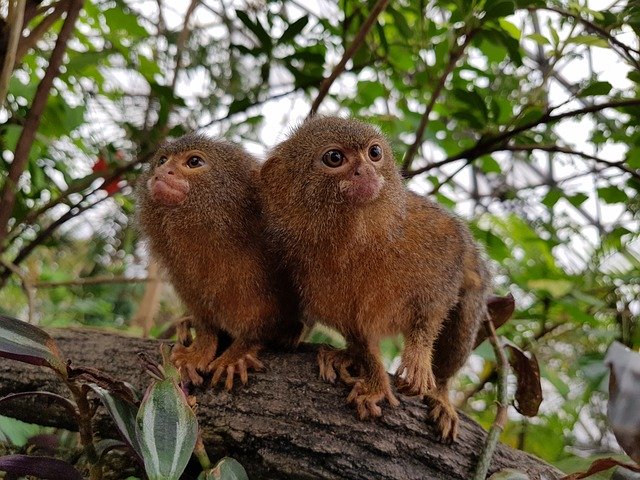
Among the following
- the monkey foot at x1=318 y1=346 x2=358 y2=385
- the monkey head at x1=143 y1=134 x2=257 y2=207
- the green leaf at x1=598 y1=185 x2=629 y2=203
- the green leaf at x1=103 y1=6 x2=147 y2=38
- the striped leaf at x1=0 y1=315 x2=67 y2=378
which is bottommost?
the striped leaf at x1=0 y1=315 x2=67 y2=378

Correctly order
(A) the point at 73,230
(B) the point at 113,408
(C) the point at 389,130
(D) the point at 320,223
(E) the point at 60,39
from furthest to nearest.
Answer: (A) the point at 73,230 < (C) the point at 389,130 < (E) the point at 60,39 < (D) the point at 320,223 < (B) the point at 113,408

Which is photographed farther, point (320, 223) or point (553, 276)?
point (553, 276)

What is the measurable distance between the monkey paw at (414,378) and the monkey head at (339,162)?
0.45m

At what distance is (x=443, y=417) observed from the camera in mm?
1656

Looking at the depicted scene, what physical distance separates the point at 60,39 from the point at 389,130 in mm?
1301

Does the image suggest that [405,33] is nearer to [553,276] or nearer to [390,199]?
[390,199]

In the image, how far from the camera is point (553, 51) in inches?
82.6

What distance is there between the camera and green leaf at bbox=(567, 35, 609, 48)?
194cm

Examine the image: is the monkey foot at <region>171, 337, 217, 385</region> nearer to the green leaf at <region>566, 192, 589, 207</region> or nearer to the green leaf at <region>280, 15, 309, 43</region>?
the green leaf at <region>280, 15, 309, 43</region>

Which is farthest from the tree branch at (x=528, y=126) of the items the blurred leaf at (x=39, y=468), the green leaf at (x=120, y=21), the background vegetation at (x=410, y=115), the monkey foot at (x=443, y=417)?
the blurred leaf at (x=39, y=468)

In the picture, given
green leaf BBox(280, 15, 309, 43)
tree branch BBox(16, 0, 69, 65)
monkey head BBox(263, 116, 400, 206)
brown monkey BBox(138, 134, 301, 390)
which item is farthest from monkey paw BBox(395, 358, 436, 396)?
tree branch BBox(16, 0, 69, 65)

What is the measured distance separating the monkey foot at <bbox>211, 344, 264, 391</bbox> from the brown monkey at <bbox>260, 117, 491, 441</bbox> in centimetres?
18

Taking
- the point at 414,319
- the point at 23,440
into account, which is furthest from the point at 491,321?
the point at 23,440

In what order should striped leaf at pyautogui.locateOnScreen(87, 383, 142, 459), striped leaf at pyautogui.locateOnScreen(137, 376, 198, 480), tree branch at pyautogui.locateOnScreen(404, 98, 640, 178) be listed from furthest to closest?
tree branch at pyautogui.locateOnScreen(404, 98, 640, 178) → striped leaf at pyautogui.locateOnScreen(87, 383, 142, 459) → striped leaf at pyautogui.locateOnScreen(137, 376, 198, 480)
